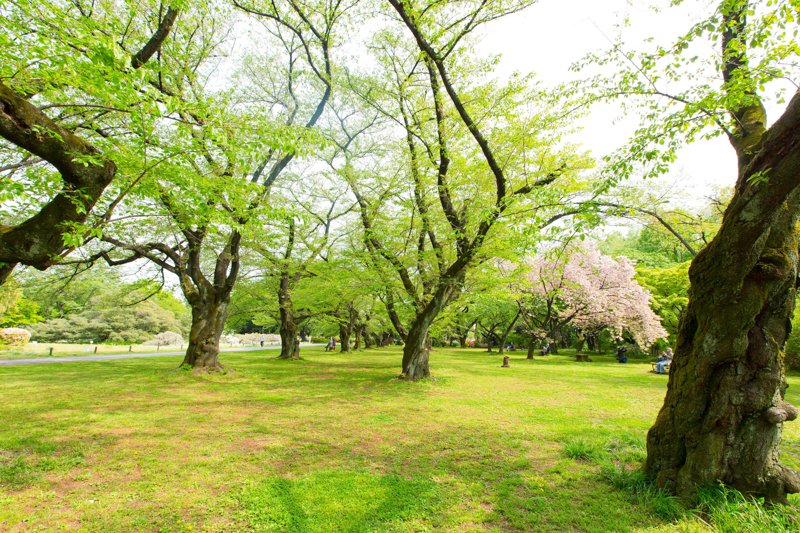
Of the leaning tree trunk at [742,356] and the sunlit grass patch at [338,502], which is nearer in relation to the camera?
the sunlit grass patch at [338,502]

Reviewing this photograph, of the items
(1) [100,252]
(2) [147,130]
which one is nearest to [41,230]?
(2) [147,130]

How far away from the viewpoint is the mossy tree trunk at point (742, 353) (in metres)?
3.39

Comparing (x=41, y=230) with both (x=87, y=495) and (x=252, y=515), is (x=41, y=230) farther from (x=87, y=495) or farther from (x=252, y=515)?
(x=252, y=515)

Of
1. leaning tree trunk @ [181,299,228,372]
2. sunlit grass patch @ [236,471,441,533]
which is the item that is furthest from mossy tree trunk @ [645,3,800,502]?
leaning tree trunk @ [181,299,228,372]

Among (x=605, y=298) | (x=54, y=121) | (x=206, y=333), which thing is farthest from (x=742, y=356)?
(x=605, y=298)

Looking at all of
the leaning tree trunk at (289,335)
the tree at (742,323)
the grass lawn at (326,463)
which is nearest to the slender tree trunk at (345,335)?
the leaning tree trunk at (289,335)

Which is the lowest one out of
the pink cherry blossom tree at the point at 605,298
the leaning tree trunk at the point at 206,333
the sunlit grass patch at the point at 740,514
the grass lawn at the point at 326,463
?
the grass lawn at the point at 326,463

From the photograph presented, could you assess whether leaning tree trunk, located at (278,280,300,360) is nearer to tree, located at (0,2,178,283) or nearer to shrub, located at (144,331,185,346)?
tree, located at (0,2,178,283)

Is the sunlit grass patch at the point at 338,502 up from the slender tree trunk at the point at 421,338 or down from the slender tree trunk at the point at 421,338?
down

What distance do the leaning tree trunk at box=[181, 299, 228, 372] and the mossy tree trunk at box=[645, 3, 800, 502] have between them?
12893mm

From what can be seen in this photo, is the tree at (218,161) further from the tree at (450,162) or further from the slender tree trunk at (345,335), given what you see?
the slender tree trunk at (345,335)

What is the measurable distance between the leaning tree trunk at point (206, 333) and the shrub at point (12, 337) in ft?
Result: 64.4

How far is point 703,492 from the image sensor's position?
3.49m

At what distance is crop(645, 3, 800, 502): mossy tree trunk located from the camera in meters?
3.39
